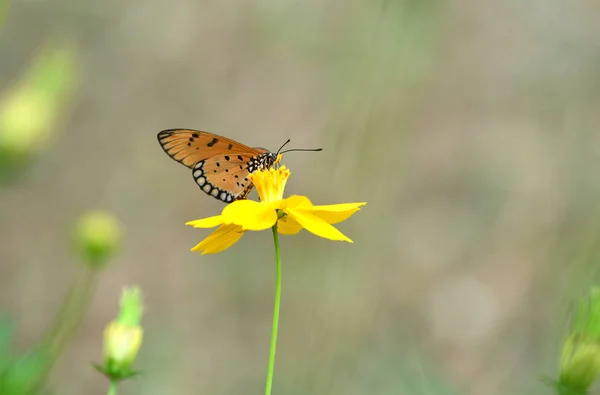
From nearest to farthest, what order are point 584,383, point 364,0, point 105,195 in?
1. point 584,383
2. point 364,0
3. point 105,195

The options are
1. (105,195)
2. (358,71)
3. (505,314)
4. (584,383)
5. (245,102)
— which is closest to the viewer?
(584,383)

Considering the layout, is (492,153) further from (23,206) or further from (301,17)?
(23,206)

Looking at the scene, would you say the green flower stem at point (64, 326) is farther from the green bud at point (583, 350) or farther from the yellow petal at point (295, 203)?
the green bud at point (583, 350)

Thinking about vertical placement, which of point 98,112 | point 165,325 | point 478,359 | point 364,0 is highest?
point 364,0

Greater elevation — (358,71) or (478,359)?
(358,71)

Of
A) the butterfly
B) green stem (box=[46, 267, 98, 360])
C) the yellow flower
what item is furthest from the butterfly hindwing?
green stem (box=[46, 267, 98, 360])

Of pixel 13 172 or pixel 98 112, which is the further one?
pixel 98 112

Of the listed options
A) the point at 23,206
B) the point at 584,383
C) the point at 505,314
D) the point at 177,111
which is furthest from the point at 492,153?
the point at 584,383
